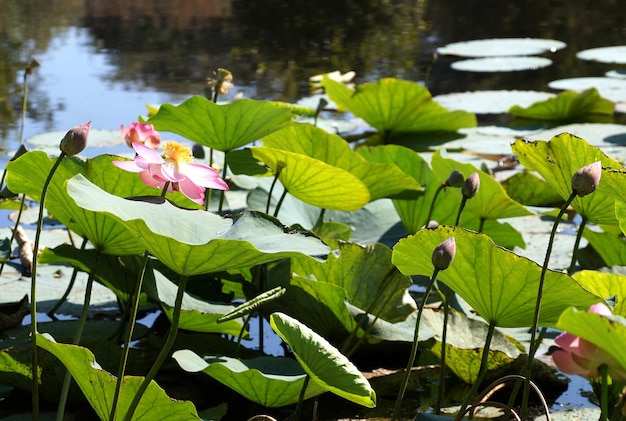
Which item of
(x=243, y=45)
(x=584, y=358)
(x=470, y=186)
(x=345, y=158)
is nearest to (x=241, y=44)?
(x=243, y=45)

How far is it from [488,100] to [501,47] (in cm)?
111

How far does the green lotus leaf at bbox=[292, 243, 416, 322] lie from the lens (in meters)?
1.19

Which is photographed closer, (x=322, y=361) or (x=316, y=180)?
(x=322, y=361)

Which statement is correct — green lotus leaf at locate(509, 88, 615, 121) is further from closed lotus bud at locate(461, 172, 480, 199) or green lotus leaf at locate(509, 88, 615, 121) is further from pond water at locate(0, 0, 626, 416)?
closed lotus bud at locate(461, 172, 480, 199)

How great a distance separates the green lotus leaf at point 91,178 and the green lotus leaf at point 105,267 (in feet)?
0.11

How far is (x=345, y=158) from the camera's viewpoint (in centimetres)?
140

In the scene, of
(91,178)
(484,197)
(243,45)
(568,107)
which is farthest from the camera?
(243,45)

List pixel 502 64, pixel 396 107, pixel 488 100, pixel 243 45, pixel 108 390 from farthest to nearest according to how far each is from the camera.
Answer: pixel 243 45
pixel 502 64
pixel 488 100
pixel 396 107
pixel 108 390

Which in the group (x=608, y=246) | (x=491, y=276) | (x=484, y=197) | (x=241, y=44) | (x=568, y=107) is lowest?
(x=241, y=44)

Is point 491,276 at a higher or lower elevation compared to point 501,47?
higher

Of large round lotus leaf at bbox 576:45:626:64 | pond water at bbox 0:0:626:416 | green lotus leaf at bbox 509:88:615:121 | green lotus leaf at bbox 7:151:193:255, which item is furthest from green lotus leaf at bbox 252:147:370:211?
large round lotus leaf at bbox 576:45:626:64

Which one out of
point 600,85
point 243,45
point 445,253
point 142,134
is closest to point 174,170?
point 142,134

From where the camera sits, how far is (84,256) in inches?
45.4

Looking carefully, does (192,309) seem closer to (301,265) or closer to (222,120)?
(301,265)
